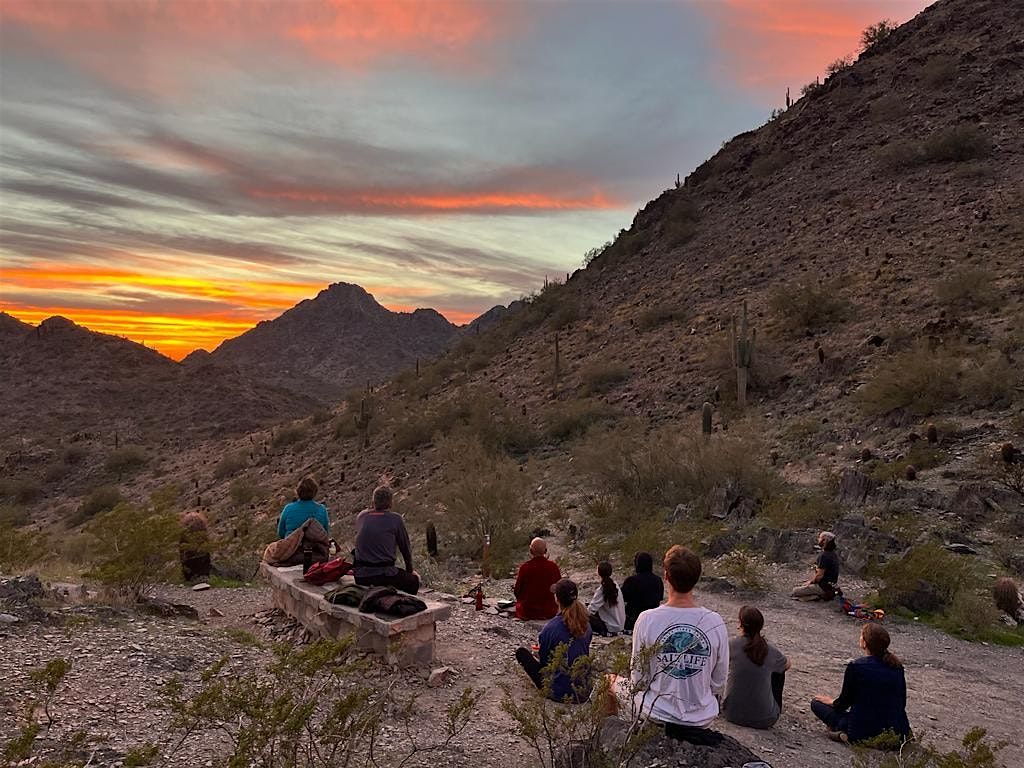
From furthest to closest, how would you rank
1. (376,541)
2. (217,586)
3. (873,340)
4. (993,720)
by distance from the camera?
(873,340) → (217,586) → (376,541) → (993,720)

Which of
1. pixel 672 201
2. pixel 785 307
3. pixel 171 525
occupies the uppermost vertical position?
pixel 672 201

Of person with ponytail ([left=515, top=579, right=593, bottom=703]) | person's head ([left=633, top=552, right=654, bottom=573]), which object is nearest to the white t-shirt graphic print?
person with ponytail ([left=515, top=579, right=593, bottom=703])

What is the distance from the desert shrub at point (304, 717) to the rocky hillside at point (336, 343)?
79.6m

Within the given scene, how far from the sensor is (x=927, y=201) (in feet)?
94.3

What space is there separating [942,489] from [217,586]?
1328 centimetres

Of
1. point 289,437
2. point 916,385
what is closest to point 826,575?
point 916,385

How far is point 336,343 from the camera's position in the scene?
3816 inches

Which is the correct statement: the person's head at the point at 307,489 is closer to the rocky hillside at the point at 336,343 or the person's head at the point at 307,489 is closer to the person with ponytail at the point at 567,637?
the person with ponytail at the point at 567,637

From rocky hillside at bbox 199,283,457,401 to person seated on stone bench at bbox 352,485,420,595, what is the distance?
256ft

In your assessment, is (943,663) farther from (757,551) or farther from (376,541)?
(376,541)

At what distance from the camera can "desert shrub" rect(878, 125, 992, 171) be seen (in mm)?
30172

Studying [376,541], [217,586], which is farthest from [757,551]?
[217,586]

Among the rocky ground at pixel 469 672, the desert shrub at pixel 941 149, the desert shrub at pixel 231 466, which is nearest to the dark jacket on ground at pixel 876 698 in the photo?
the rocky ground at pixel 469 672

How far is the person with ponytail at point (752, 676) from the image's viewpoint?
523cm
